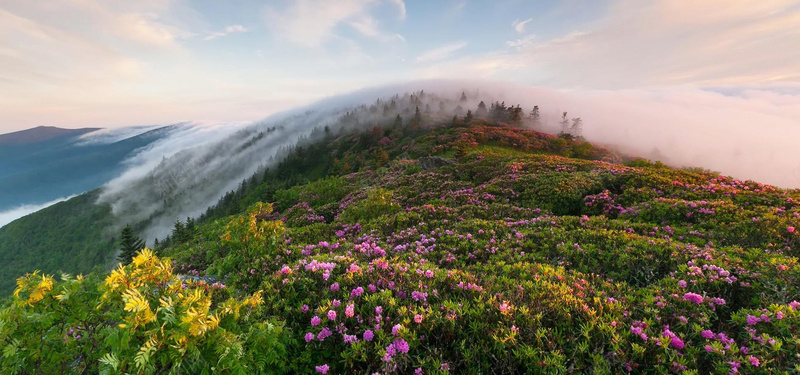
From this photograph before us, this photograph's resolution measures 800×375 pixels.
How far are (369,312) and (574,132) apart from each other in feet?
427

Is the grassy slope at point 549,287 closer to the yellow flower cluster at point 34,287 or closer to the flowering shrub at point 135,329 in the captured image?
the flowering shrub at point 135,329

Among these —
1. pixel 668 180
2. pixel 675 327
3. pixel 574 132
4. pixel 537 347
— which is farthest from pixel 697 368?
pixel 574 132

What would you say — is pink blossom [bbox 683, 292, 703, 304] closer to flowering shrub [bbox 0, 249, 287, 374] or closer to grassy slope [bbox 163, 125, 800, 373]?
grassy slope [bbox 163, 125, 800, 373]

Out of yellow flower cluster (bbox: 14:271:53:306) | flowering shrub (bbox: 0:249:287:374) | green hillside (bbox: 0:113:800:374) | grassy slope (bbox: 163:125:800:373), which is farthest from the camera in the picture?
grassy slope (bbox: 163:125:800:373)

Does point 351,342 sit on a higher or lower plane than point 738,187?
higher

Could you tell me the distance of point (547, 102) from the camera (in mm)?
195000

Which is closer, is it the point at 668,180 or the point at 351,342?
the point at 351,342

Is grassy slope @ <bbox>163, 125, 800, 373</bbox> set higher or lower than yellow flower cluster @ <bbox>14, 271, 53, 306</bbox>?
lower

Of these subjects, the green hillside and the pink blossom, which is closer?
the green hillside

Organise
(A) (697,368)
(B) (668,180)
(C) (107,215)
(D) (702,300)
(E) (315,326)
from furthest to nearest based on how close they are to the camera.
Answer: (C) (107,215), (B) (668,180), (D) (702,300), (E) (315,326), (A) (697,368)

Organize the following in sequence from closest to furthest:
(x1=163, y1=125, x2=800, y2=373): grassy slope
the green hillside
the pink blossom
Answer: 1. the green hillside
2. (x1=163, y1=125, x2=800, y2=373): grassy slope
3. the pink blossom

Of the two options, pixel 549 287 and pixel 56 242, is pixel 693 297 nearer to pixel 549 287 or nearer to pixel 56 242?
pixel 549 287

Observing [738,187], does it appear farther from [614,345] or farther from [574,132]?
[574,132]

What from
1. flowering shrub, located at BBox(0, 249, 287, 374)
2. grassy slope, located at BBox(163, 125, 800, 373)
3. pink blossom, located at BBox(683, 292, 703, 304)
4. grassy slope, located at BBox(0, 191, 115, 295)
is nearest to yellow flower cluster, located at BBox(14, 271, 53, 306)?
flowering shrub, located at BBox(0, 249, 287, 374)
